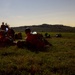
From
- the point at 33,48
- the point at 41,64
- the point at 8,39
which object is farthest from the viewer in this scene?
the point at 8,39

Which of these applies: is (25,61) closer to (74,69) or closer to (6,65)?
(6,65)

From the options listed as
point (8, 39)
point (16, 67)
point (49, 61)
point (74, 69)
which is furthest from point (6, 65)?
point (8, 39)

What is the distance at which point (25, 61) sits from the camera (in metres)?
12.4

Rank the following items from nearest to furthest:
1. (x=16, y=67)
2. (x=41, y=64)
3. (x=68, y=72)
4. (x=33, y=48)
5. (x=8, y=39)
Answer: (x=68, y=72)
(x=16, y=67)
(x=41, y=64)
(x=33, y=48)
(x=8, y=39)

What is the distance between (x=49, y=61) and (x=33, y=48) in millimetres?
6408

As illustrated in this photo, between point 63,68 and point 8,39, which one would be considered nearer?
point 63,68

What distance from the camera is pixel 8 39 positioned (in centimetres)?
2191

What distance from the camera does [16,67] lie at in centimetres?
1094

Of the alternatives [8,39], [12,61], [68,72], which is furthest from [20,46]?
[68,72]

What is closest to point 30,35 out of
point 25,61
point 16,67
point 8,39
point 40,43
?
point 40,43

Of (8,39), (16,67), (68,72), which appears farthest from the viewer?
(8,39)

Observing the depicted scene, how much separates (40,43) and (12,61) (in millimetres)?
7434

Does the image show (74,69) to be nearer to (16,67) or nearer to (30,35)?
(16,67)

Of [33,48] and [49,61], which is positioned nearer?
[49,61]
